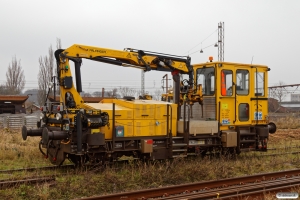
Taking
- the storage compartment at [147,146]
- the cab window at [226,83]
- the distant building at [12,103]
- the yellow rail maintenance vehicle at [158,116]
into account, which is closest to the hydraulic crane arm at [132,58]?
the yellow rail maintenance vehicle at [158,116]

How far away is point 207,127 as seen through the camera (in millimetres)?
11891

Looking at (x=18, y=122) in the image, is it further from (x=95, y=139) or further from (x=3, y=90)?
(x=3, y=90)

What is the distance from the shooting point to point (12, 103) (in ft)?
115

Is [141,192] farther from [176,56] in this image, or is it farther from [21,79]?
[21,79]

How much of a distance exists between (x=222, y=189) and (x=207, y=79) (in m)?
5.66

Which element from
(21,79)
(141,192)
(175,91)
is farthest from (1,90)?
(141,192)

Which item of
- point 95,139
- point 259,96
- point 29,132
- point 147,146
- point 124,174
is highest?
point 259,96

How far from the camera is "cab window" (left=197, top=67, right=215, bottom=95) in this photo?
41.3 feet

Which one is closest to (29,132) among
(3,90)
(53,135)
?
(53,135)

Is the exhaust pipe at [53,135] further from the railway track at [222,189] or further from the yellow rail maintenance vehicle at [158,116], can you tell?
the railway track at [222,189]

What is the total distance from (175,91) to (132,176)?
383cm

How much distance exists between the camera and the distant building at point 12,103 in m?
34.3

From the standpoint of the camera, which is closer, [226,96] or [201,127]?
[201,127]

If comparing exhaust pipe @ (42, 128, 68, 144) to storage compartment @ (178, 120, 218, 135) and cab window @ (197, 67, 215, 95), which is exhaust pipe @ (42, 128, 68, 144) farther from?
cab window @ (197, 67, 215, 95)
